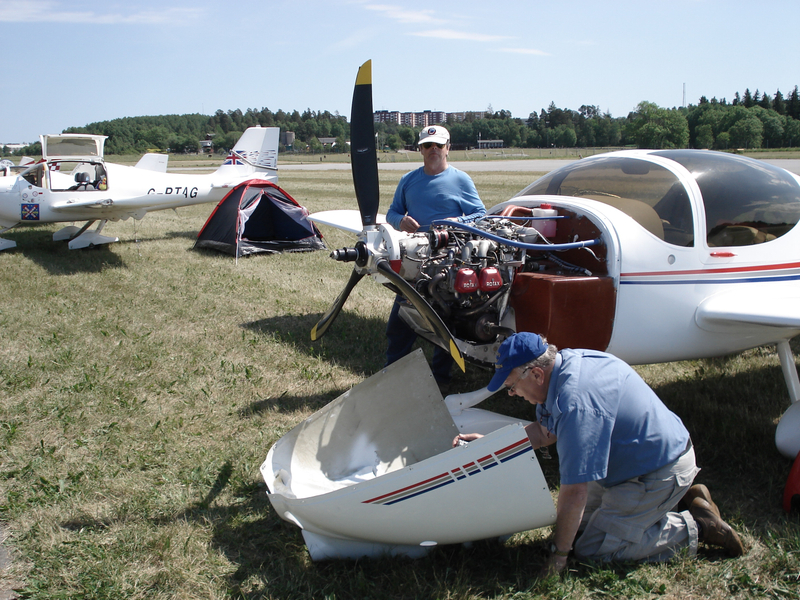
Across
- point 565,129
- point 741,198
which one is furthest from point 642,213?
point 565,129

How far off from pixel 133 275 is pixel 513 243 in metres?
7.51

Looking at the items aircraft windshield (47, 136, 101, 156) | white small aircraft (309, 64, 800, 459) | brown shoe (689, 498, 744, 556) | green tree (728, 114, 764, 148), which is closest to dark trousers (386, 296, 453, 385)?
white small aircraft (309, 64, 800, 459)

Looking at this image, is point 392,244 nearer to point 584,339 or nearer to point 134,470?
point 584,339

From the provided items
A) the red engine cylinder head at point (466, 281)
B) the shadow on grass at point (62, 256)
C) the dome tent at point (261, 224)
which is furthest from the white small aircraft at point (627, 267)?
the shadow on grass at point (62, 256)

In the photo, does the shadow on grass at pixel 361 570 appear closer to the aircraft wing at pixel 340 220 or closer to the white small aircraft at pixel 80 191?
the aircraft wing at pixel 340 220

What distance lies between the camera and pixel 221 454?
3980 millimetres

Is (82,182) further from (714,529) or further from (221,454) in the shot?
(714,529)

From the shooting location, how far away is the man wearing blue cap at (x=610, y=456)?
248cm

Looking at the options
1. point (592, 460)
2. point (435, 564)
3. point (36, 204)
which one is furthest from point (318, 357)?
point (36, 204)

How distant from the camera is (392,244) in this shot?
12.6 ft

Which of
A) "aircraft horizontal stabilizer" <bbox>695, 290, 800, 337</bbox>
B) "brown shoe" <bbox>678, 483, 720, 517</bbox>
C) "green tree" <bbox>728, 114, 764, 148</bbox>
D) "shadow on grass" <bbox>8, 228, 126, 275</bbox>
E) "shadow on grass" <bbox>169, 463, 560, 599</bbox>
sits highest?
"green tree" <bbox>728, 114, 764, 148</bbox>

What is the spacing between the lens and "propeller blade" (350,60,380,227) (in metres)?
4.04

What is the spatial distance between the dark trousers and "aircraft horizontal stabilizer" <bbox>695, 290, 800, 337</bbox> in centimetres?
195

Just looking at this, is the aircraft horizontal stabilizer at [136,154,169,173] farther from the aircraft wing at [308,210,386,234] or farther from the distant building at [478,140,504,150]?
the distant building at [478,140,504,150]
